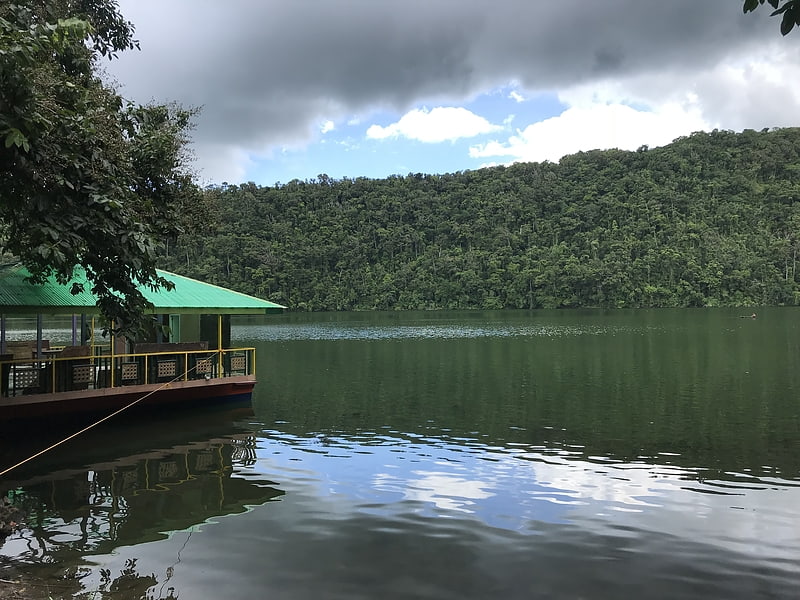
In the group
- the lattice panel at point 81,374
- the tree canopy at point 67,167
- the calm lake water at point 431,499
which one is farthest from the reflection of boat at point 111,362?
the tree canopy at point 67,167

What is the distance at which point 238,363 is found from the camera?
671 inches

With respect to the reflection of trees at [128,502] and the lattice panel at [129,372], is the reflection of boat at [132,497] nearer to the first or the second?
the reflection of trees at [128,502]

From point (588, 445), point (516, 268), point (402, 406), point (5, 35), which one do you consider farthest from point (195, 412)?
point (516, 268)

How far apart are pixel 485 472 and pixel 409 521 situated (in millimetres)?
2720

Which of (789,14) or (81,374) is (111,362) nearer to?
(81,374)

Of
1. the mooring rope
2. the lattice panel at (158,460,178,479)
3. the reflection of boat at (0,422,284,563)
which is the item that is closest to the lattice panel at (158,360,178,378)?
the mooring rope

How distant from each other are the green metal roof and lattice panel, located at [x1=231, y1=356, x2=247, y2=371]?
1.37 meters

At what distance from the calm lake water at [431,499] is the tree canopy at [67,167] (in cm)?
317

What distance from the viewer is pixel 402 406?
17234mm

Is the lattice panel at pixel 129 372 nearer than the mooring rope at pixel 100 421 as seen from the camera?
No

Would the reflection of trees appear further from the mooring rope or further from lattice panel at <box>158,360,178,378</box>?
lattice panel at <box>158,360,178,378</box>

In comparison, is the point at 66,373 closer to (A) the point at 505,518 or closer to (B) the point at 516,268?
(A) the point at 505,518

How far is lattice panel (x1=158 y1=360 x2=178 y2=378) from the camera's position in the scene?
15133 millimetres

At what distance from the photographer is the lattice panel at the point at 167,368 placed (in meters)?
15.1
